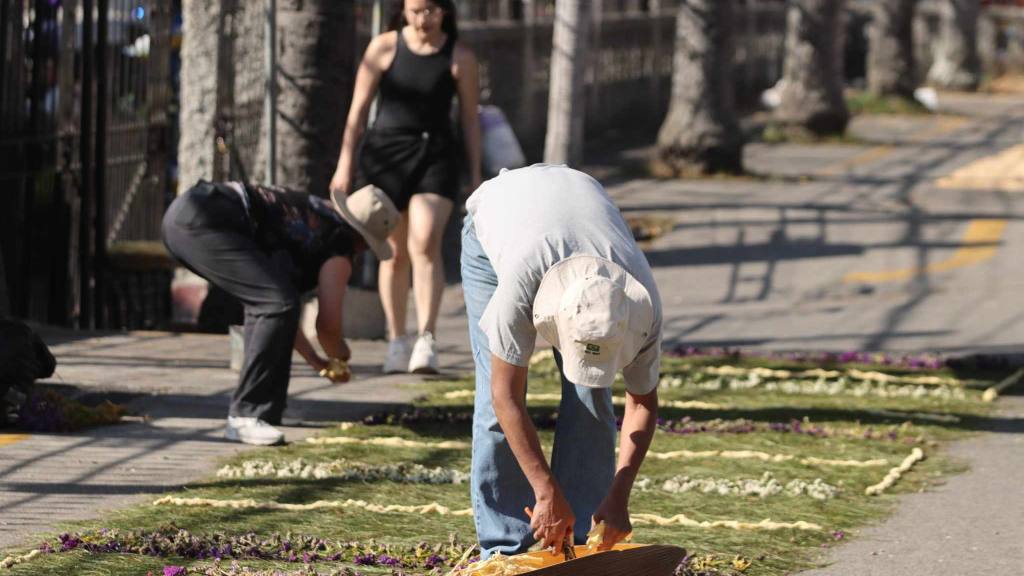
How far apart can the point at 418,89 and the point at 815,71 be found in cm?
1447

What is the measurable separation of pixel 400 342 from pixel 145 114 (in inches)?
158

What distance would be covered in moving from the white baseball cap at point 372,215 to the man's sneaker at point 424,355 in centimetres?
128

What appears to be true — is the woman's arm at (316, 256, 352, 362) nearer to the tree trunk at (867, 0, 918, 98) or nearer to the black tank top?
the black tank top

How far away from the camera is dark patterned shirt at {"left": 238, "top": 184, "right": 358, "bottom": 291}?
7086 millimetres

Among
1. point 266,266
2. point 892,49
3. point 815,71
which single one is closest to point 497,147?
point 266,266

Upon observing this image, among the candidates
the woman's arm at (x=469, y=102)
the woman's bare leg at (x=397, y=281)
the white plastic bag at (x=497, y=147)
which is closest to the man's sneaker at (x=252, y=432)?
the woman's bare leg at (x=397, y=281)

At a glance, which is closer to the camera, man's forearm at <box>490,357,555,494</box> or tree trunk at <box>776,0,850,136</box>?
man's forearm at <box>490,357,555,494</box>

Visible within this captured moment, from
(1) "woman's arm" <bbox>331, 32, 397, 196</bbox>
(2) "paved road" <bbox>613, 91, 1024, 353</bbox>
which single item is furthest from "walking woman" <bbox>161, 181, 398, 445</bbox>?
(2) "paved road" <bbox>613, 91, 1024, 353</bbox>

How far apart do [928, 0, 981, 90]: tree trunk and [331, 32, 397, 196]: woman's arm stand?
26.7 metres

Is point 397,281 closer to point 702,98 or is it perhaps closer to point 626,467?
point 626,467

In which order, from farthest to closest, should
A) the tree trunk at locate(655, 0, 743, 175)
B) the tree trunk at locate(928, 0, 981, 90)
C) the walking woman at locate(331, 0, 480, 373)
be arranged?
1. the tree trunk at locate(928, 0, 981, 90)
2. the tree trunk at locate(655, 0, 743, 175)
3. the walking woman at locate(331, 0, 480, 373)

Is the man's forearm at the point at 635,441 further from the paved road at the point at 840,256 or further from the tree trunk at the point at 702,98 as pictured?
the tree trunk at the point at 702,98

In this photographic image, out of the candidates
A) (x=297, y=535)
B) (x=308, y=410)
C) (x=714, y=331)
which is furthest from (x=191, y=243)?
(x=714, y=331)

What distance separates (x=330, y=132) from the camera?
1037 centimetres
